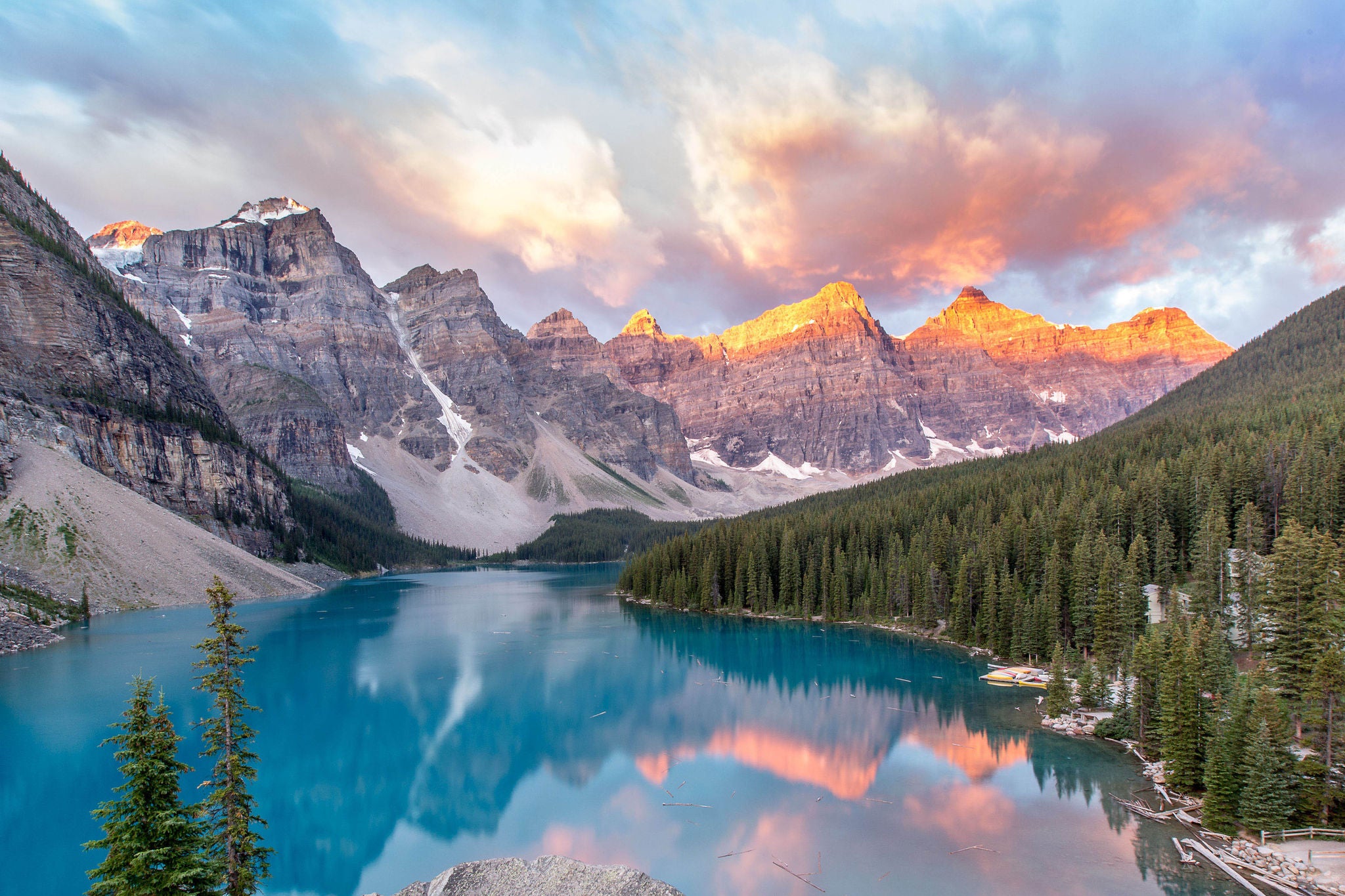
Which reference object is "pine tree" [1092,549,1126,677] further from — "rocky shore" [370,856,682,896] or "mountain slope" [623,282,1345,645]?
"rocky shore" [370,856,682,896]

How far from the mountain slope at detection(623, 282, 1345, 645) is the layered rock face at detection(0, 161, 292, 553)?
6505 centimetres

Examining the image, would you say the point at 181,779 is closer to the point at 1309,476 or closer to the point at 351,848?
the point at 351,848

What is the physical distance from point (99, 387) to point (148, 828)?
342 ft

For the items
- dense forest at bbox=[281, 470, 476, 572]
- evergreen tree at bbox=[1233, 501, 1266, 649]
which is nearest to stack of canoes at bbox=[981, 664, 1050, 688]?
evergreen tree at bbox=[1233, 501, 1266, 649]

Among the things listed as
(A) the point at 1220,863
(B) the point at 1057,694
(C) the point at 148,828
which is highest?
(C) the point at 148,828

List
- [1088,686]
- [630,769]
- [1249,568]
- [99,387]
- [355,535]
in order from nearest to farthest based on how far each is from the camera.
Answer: [630,769]
[1088,686]
[1249,568]
[99,387]
[355,535]

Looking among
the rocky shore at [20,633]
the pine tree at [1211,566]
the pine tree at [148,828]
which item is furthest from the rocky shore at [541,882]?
the rocky shore at [20,633]

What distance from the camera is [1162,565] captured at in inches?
1842

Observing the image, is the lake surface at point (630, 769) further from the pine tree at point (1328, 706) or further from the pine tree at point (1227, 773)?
the pine tree at point (1328, 706)

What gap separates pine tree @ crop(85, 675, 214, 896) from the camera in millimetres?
11391

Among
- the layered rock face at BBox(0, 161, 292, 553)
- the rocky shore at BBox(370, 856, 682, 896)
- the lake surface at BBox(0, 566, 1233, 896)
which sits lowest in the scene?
the lake surface at BBox(0, 566, 1233, 896)

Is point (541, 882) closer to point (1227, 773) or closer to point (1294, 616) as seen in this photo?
point (1227, 773)

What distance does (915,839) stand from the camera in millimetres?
22156

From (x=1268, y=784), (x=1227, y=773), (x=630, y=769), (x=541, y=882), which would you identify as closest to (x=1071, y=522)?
(x=1227, y=773)
